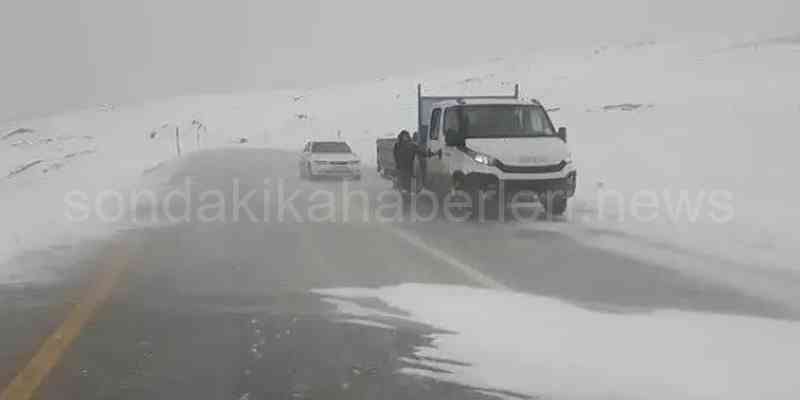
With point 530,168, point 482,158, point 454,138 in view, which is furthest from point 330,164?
point 530,168

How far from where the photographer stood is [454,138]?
46.2 ft

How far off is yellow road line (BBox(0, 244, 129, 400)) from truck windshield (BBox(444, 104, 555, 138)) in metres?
7.35

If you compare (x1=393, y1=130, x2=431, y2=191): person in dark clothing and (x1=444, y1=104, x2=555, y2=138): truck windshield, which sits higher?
(x1=444, y1=104, x2=555, y2=138): truck windshield

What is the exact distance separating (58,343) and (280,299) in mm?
2033

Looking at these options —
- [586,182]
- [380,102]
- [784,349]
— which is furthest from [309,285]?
[380,102]

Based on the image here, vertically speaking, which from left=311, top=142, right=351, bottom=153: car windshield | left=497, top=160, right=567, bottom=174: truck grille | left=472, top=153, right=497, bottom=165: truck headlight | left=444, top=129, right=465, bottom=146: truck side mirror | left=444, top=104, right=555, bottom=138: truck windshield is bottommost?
left=311, top=142, right=351, bottom=153: car windshield

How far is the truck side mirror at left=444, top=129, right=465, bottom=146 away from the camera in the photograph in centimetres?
1405

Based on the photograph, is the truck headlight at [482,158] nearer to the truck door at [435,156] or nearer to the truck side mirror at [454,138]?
the truck side mirror at [454,138]

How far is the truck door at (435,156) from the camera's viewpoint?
14.9m

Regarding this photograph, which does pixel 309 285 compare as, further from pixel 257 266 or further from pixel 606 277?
pixel 606 277

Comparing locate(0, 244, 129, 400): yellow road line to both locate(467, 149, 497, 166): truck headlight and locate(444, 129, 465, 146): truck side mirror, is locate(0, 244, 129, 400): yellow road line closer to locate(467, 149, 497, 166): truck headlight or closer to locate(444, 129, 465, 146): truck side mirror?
locate(467, 149, 497, 166): truck headlight

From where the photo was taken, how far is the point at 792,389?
15.9ft

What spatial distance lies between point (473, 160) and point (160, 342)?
332 inches

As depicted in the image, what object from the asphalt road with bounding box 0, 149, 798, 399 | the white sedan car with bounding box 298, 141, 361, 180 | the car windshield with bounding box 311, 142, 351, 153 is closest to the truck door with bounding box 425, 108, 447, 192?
the asphalt road with bounding box 0, 149, 798, 399
